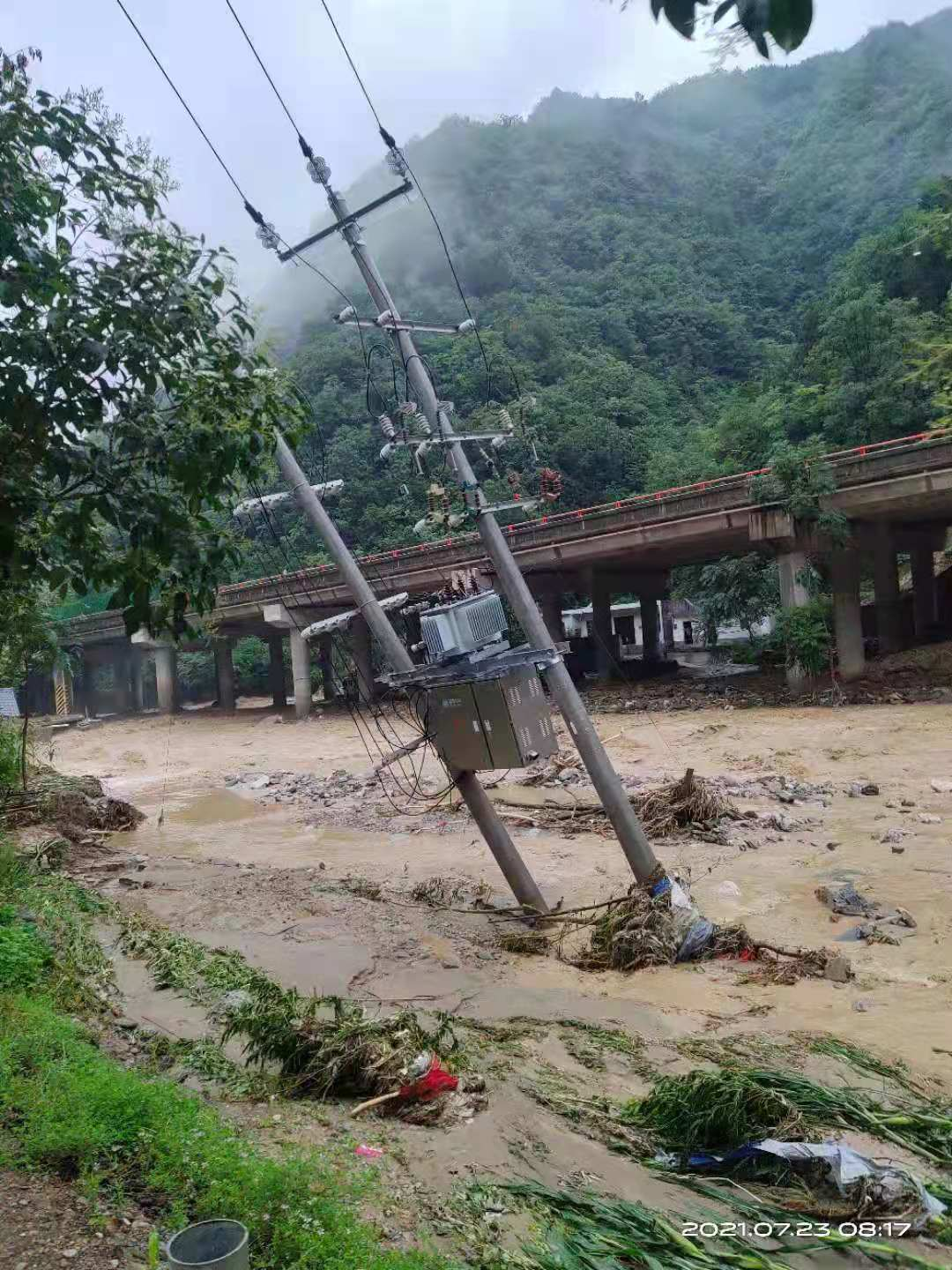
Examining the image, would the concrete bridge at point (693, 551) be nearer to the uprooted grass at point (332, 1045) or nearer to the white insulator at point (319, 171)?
the white insulator at point (319, 171)

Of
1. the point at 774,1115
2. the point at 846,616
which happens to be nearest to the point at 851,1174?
the point at 774,1115

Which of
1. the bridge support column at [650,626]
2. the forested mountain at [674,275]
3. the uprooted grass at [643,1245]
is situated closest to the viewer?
the uprooted grass at [643,1245]

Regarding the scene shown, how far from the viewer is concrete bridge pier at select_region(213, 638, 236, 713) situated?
1788 inches

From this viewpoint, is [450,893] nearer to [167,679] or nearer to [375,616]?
[375,616]

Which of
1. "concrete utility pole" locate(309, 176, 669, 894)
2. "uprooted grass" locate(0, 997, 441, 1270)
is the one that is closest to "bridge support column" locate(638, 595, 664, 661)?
"concrete utility pole" locate(309, 176, 669, 894)

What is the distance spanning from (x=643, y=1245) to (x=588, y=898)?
739 cm

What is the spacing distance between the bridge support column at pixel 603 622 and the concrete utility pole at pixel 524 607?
86.2 feet

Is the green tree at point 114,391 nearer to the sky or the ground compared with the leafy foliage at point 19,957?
nearer to the sky

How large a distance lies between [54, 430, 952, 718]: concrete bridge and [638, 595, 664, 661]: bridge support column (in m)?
0.07

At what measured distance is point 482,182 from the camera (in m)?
97.6

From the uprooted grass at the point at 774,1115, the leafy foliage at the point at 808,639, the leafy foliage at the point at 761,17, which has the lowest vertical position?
the uprooted grass at the point at 774,1115

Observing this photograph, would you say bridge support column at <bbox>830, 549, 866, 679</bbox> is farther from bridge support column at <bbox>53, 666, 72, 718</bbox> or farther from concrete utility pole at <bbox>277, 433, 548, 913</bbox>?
bridge support column at <bbox>53, 666, 72, 718</bbox>

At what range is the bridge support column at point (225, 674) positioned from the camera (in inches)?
1788

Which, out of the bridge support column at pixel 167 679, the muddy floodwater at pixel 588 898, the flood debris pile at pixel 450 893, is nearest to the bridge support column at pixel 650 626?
the muddy floodwater at pixel 588 898
